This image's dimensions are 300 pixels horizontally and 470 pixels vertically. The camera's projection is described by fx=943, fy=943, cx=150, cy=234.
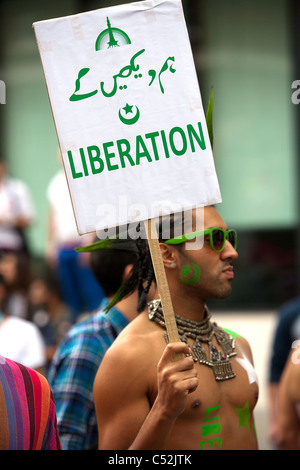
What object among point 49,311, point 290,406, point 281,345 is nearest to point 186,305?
point 290,406

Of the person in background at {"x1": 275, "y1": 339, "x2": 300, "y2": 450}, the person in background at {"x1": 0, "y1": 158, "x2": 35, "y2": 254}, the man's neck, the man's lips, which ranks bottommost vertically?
the person in background at {"x1": 275, "y1": 339, "x2": 300, "y2": 450}

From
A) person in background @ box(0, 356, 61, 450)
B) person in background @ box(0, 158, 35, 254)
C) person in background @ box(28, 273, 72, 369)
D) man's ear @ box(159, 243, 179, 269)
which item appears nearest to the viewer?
person in background @ box(0, 356, 61, 450)

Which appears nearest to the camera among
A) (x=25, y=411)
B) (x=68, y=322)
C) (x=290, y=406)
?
(x=25, y=411)

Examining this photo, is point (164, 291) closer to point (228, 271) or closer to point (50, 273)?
point (228, 271)

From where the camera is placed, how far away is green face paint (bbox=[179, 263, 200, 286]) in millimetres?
3527

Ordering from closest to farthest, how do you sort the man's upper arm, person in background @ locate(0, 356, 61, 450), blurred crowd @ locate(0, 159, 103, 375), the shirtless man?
person in background @ locate(0, 356, 61, 450) < the shirtless man < the man's upper arm < blurred crowd @ locate(0, 159, 103, 375)

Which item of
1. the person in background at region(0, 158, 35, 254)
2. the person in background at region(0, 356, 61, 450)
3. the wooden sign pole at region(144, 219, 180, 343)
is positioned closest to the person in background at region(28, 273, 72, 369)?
the person in background at region(0, 158, 35, 254)

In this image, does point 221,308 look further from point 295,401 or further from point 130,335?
point 130,335

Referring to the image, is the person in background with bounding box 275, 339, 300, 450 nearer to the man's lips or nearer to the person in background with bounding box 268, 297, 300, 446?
the man's lips

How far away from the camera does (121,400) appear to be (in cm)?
329

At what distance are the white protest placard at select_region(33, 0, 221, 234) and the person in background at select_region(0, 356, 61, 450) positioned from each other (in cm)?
62

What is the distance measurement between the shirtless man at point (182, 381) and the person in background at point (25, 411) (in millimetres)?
461

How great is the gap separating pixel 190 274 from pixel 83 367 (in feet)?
2.97
